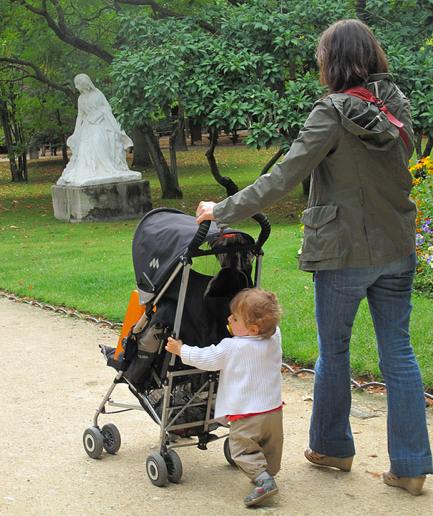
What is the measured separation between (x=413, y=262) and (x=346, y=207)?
16.5 inches

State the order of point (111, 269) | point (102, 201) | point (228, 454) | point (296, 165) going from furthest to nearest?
point (102, 201)
point (111, 269)
point (228, 454)
point (296, 165)

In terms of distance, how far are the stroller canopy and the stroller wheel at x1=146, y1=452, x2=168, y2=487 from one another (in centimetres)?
73

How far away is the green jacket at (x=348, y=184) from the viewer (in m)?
3.72

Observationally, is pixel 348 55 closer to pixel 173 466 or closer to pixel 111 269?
pixel 173 466

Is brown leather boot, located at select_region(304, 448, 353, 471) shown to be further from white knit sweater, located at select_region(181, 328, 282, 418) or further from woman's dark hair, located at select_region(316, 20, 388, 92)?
woman's dark hair, located at select_region(316, 20, 388, 92)

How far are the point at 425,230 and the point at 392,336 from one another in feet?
15.6

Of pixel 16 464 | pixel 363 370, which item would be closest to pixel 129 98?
pixel 363 370

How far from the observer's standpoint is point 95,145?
1683cm

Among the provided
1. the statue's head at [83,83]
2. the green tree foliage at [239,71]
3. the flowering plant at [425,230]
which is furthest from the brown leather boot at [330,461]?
the statue's head at [83,83]

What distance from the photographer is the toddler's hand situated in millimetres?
4066

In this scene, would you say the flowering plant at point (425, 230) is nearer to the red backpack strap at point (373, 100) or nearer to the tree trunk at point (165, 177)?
the red backpack strap at point (373, 100)

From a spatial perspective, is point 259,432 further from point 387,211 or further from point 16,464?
point 16,464

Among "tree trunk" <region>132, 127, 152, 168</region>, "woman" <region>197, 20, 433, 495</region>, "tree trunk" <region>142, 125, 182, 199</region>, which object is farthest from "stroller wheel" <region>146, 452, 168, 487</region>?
"tree trunk" <region>132, 127, 152, 168</region>

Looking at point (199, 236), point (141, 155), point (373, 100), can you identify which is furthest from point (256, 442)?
point (141, 155)
